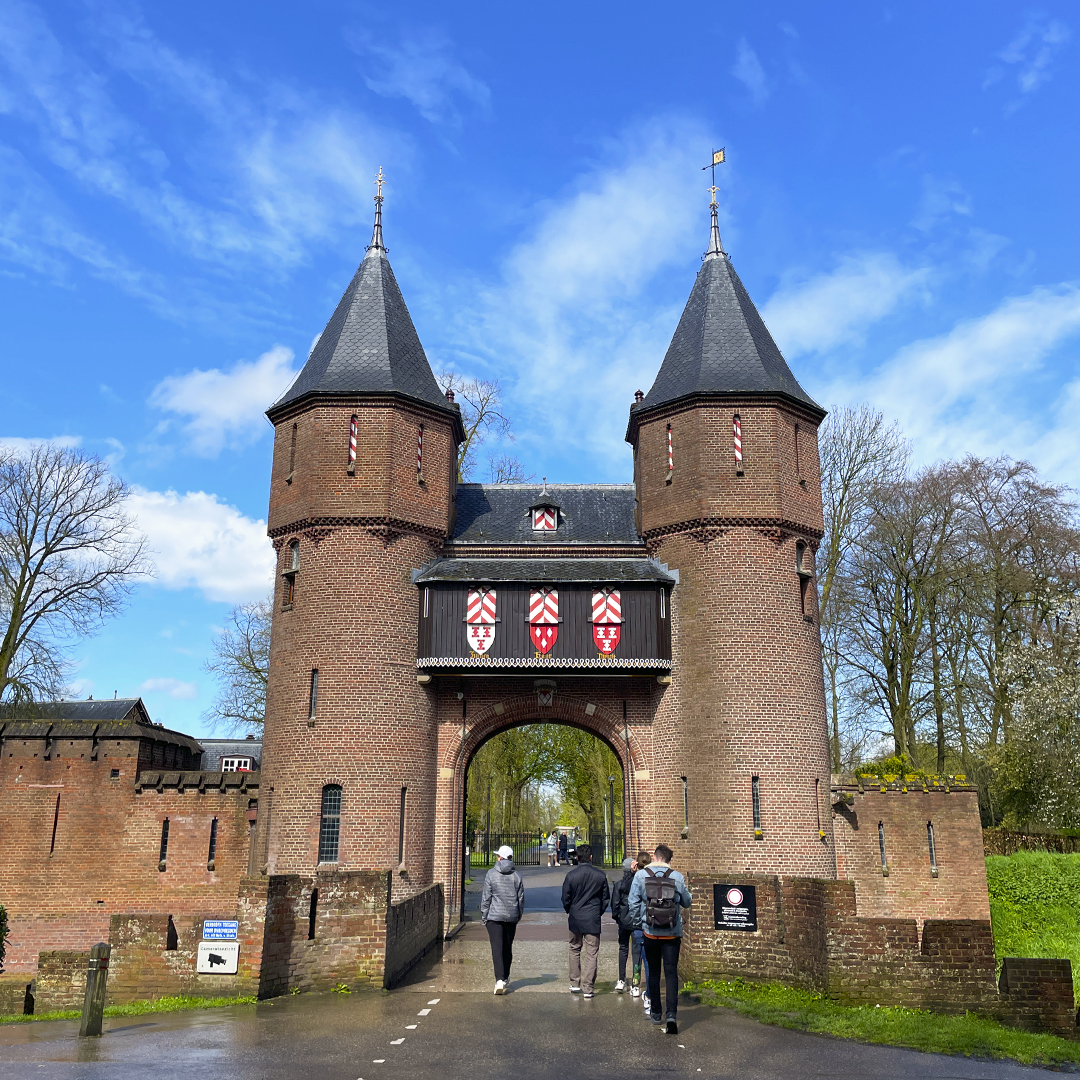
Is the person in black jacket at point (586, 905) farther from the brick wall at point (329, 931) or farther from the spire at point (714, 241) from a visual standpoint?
the spire at point (714, 241)

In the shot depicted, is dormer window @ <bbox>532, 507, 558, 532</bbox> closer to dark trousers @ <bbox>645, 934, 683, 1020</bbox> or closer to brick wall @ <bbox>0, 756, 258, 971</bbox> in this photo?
brick wall @ <bbox>0, 756, 258, 971</bbox>

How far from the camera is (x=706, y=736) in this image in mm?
20453

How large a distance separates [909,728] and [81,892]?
24.3m

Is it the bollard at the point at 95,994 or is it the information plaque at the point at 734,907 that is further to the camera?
the information plaque at the point at 734,907

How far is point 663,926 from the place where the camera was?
384 inches

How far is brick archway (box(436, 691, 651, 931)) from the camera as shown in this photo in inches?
845

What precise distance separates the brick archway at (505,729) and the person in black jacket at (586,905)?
9.66 metres

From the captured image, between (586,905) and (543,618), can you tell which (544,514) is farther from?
(586,905)

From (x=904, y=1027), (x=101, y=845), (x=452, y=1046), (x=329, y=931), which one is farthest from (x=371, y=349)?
(x=904, y=1027)

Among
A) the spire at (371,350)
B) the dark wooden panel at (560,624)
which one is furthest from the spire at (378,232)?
the dark wooden panel at (560,624)

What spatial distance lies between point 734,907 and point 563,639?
8.30 metres

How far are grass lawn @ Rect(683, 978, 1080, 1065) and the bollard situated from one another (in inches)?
272

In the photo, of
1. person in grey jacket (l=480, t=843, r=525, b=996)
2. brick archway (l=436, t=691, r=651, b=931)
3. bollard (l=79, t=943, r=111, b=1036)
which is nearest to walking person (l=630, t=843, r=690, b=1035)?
person in grey jacket (l=480, t=843, r=525, b=996)

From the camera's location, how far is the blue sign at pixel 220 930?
12.6 meters
